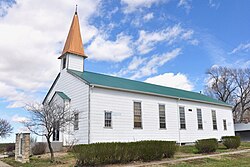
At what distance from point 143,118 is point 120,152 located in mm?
10205

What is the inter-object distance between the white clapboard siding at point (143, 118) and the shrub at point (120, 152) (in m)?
6.22

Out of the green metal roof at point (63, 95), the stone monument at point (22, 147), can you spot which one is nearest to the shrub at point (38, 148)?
the stone monument at point (22, 147)

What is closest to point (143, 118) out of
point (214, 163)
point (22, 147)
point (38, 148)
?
point (38, 148)

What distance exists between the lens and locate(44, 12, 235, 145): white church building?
20812 millimetres

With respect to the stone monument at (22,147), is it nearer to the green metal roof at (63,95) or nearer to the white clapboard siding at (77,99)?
the white clapboard siding at (77,99)

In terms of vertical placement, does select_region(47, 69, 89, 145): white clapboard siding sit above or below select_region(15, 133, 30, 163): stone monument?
above

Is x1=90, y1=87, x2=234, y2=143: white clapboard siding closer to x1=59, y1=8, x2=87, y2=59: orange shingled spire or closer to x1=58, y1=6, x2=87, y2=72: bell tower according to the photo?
x1=58, y1=6, x2=87, y2=72: bell tower

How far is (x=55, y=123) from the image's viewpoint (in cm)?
1644

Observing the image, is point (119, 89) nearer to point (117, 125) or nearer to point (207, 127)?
point (117, 125)

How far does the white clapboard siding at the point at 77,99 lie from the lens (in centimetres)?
2069

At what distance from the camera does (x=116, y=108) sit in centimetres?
2195

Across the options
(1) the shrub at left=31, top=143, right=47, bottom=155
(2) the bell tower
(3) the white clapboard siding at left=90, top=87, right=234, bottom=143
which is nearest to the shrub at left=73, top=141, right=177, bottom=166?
(3) the white clapboard siding at left=90, top=87, right=234, bottom=143

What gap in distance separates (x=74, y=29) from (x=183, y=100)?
1387cm

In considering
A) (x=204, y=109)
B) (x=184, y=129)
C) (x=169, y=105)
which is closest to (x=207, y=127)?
(x=204, y=109)
